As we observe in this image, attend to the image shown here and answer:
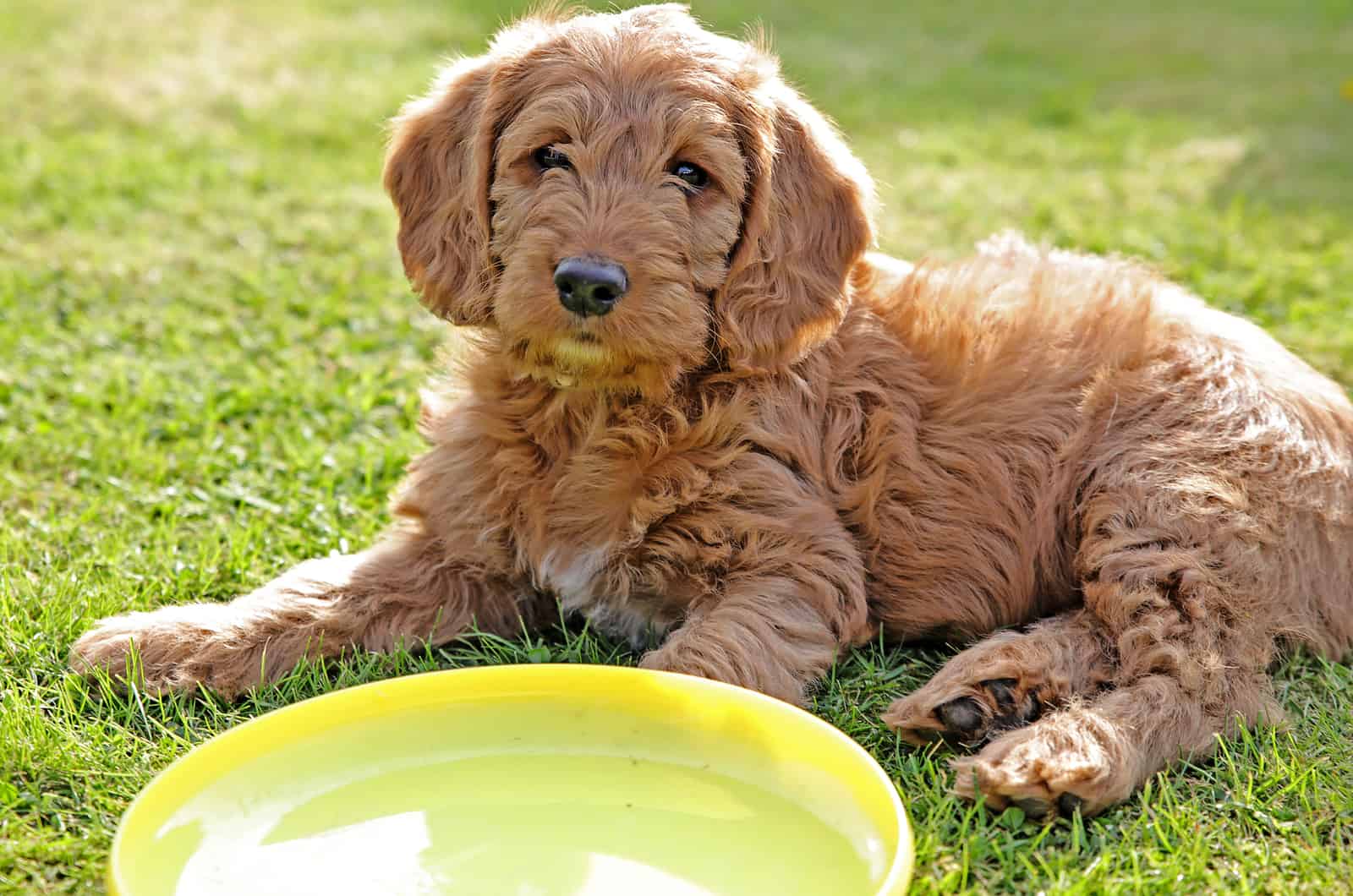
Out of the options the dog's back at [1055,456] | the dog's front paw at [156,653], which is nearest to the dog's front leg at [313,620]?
the dog's front paw at [156,653]

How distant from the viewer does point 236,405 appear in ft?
18.7

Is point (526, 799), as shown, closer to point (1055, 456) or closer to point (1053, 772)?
point (1053, 772)

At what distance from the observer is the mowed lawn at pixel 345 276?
336cm

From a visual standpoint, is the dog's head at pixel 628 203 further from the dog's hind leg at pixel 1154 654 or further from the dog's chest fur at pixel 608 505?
the dog's hind leg at pixel 1154 654

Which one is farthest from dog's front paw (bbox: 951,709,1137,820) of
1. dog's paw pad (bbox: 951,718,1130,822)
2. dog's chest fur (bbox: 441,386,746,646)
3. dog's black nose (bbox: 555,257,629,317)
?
dog's black nose (bbox: 555,257,629,317)

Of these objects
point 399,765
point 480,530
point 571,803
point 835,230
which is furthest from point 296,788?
point 835,230

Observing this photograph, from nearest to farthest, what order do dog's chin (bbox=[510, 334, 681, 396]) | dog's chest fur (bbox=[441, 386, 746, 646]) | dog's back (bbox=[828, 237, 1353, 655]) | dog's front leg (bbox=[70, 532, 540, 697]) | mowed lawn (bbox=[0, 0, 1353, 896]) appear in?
mowed lawn (bbox=[0, 0, 1353, 896])
dog's chin (bbox=[510, 334, 681, 396])
dog's front leg (bbox=[70, 532, 540, 697])
dog's chest fur (bbox=[441, 386, 746, 646])
dog's back (bbox=[828, 237, 1353, 655])

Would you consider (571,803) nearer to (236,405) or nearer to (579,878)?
(579,878)

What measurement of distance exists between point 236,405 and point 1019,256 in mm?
3144

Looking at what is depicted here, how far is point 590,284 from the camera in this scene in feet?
11.5

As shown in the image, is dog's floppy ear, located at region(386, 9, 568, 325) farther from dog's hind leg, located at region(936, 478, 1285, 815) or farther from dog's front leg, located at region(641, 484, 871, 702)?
dog's hind leg, located at region(936, 478, 1285, 815)

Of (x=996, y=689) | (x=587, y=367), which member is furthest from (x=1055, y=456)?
(x=587, y=367)

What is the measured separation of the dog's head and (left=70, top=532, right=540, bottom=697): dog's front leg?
0.73 m

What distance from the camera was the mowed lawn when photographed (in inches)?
132
